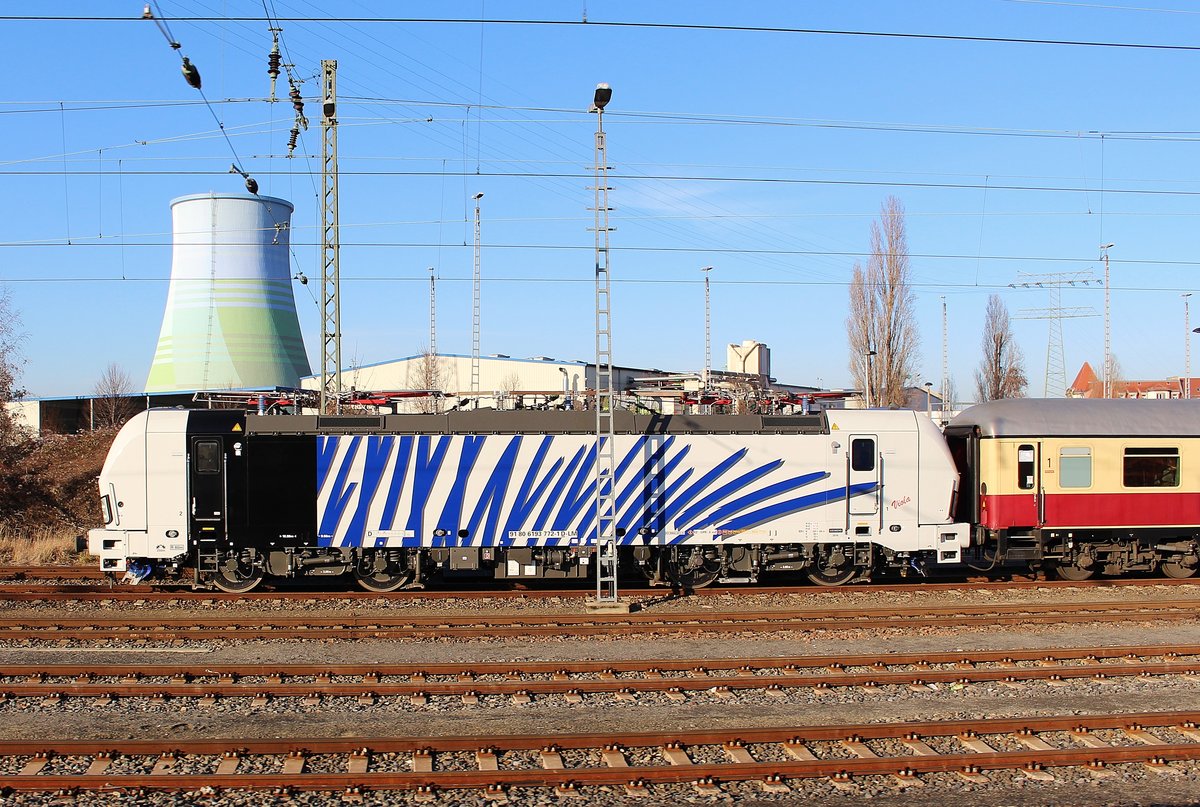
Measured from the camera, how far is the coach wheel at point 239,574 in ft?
59.0

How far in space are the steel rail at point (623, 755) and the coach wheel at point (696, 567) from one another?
28.3 feet

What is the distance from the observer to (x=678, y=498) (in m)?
18.3

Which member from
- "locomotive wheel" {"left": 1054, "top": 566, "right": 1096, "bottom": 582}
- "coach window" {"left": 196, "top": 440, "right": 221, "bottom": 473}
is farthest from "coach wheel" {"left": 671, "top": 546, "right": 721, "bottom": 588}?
"coach window" {"left": 196, "top": 440, "right": 221, "bottom": 473}

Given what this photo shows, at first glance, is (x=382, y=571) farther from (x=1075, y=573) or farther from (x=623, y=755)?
(x=1075, y=573)

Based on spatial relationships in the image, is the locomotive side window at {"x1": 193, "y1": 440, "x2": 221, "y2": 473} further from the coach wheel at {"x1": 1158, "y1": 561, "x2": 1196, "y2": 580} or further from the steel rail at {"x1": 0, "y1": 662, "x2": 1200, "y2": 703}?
the coach wheel at {"x1": 1158, "y1": 561, "x2": 1196, "y2": 580}

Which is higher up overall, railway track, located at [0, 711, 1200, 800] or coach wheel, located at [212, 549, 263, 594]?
coach wheel, located at [212, 549, 263, 594]

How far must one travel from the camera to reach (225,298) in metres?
47.4

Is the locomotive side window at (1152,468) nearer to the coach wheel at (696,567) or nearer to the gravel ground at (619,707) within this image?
the gravel ground at (619,707)

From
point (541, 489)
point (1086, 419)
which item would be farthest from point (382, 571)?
point (1086, 419)

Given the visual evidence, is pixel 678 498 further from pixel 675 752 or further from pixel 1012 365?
pixel 1012 365

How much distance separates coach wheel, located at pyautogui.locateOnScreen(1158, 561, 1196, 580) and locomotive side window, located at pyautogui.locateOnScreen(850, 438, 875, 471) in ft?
24.2

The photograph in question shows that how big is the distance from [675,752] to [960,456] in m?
12.9

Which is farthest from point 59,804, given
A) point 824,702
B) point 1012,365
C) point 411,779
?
point 1012,365

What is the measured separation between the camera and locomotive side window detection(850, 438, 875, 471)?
18609mm
